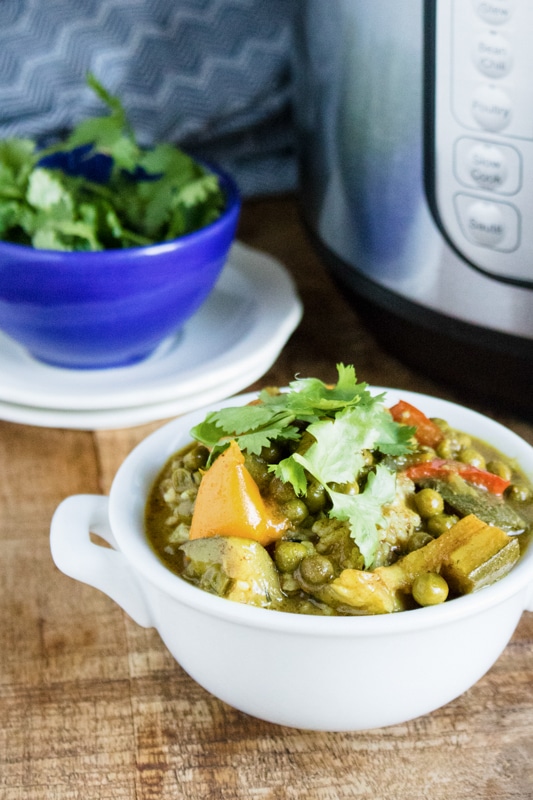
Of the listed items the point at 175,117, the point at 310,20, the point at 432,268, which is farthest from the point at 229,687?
the point at 175,117

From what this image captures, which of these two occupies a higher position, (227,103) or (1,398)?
(227,103)

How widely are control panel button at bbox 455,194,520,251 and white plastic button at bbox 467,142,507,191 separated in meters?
0.02

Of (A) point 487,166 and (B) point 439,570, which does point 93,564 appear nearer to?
(B) point 439,570

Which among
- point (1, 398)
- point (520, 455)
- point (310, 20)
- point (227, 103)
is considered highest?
point (310, 20)

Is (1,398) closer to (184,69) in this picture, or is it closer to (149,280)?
(149,280)

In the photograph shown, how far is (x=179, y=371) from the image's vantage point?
1.19 m

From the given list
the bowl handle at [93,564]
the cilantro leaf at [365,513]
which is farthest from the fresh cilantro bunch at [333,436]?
the bowl handle at [93,564]

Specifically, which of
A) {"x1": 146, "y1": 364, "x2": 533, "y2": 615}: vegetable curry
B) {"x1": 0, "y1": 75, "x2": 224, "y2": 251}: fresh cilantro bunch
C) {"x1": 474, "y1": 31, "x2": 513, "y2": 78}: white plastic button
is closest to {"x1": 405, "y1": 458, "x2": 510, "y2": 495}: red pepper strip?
{"x1": 146, "y1": 364, "x2": 533, "y2": 615}: vegetable curry

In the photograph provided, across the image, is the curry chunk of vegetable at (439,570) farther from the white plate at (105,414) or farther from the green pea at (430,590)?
the white plate at (105,414)

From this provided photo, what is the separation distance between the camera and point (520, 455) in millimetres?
797

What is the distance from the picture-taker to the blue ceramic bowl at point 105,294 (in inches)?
41.8

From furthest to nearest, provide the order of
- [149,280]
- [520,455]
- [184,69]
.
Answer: [184,69]
[149,280]
[520,455]

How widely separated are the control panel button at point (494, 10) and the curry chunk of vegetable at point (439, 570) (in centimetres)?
45

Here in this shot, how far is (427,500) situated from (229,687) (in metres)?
0.21
